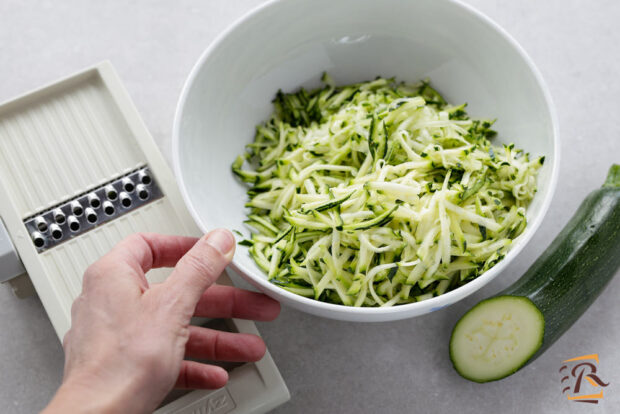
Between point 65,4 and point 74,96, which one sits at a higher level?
point 65,4

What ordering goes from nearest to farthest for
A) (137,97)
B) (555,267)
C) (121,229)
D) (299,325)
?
(121,229) → (555,267) → (299,325) → (137,97)

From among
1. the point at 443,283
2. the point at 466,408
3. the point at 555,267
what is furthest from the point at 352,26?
the point at 466,408

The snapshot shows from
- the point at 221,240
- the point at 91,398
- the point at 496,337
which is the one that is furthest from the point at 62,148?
the point at 496,337

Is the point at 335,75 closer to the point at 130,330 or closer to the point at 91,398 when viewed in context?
the point at 130,330

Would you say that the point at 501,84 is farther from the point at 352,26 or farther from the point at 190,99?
the point at 190,99

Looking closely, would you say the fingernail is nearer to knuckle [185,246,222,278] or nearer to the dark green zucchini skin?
knuckle [185,246,222,278]

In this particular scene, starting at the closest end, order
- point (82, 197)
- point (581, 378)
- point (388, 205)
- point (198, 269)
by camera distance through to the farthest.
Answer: point (198, 269), point (388, 205), point (82, 197), point (581, 378)
